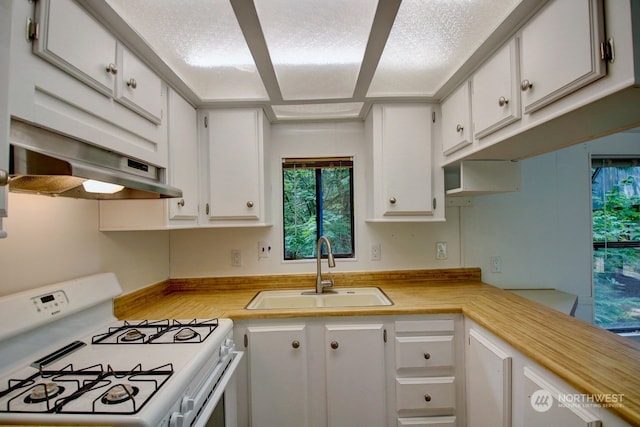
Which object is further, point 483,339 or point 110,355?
point 483,339

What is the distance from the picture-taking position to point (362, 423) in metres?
1.48

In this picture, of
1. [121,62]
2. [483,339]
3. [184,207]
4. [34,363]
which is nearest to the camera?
[34,363]

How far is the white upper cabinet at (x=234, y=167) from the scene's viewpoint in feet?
5.79

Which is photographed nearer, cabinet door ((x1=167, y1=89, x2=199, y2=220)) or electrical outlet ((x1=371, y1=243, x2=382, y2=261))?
cabinet door ((x1=167, y1=89, x2=199, y2=220))

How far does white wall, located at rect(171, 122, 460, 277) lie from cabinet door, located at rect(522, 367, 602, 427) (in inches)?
44.3

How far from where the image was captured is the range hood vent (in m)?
0.69

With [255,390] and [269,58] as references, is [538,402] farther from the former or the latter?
[269,58]

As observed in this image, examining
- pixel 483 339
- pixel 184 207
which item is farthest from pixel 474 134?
pixel 184 207

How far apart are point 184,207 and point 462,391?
190cm

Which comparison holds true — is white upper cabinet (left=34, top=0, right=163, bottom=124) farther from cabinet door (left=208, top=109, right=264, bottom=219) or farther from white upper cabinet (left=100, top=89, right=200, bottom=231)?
cabinet door (left=208, top=109, right=264, bottom=219)

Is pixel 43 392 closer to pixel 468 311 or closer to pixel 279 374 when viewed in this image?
pixel 279 374


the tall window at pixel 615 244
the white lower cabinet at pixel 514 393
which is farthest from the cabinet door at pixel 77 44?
the tall window at pixel 615 244

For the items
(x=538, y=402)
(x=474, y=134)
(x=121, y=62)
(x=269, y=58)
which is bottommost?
(x=538, y=402)

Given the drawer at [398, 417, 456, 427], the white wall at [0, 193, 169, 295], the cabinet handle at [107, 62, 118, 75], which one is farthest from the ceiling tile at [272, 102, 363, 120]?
the drawer at [398, 417, 456, 427]
